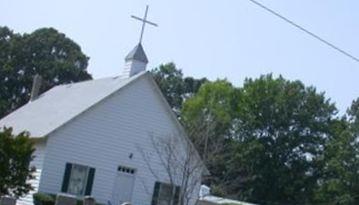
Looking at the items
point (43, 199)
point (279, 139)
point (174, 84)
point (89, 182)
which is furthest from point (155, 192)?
point (174, 84)

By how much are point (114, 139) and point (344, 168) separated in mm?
27967

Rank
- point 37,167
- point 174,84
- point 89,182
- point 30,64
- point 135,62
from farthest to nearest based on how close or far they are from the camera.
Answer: point 174,84
point 30,64
point 135,62
point 89,182
point 37,167

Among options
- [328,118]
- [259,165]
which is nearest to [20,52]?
[259,165]

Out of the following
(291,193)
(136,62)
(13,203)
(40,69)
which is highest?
(40,69)

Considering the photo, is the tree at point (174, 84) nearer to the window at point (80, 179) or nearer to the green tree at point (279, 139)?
the green tree at point (279, 139)

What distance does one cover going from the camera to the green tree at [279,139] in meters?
61.6

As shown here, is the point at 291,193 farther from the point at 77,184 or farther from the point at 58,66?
the point at 77,184

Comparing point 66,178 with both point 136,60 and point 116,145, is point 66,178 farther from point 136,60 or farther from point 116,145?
point 136,60

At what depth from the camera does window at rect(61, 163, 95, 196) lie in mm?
32531

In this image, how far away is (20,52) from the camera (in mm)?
65812

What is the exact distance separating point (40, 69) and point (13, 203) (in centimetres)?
5520

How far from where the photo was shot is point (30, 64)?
6625cm

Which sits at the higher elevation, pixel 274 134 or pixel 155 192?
pixel 274 134

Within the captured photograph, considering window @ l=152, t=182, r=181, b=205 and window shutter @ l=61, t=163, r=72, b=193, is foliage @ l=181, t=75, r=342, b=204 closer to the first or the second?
window @ l=152, t=182, r=181, b=205
